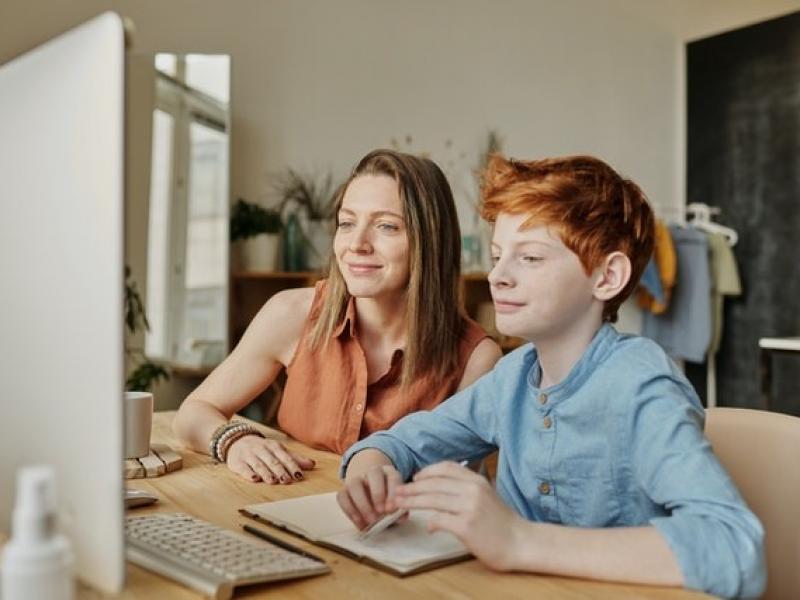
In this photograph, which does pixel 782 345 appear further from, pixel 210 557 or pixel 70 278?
pixel 70 278

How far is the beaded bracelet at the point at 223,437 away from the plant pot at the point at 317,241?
2780mm

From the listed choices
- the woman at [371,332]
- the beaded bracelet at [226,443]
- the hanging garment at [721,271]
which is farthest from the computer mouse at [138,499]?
the hanging garment at [721,271]

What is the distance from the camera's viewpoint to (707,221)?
5.36 meters

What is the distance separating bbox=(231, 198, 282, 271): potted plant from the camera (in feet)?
13.7

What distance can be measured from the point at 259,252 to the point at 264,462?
2834mm

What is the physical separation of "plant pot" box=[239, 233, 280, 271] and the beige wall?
26 centimetres

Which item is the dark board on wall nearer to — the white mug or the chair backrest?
the chair backrest

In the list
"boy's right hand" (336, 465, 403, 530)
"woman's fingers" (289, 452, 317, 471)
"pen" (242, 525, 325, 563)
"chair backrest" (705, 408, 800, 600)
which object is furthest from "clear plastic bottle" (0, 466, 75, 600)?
"chair backrest" (705, 408, 800, 600)

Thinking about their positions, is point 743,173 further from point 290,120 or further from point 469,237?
point 290,120

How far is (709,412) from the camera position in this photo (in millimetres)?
1388

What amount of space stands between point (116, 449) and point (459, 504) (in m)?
0.42

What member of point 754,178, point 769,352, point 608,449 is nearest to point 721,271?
point 754,178

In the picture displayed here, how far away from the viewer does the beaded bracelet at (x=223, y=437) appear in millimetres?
1511

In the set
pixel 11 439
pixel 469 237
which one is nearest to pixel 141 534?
pixel 11 439
